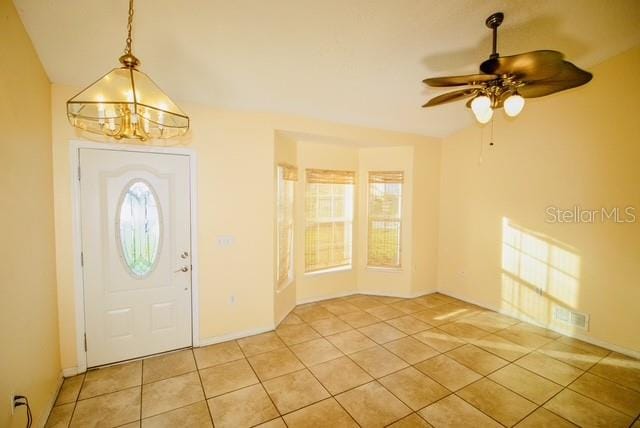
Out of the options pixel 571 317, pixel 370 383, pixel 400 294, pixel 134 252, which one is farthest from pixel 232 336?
pixel 571 317

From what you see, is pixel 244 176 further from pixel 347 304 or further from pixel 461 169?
pixel 461 169

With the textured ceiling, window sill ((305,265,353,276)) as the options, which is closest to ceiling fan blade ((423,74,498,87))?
the textured ceiling

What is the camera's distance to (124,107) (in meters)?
1.31

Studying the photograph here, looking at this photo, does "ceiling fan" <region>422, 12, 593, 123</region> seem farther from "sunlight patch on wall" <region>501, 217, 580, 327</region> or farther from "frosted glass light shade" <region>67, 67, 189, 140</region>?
"sunlight patch on wall" <region>501, 217, 580, 327</region>

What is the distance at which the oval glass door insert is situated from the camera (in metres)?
2.81

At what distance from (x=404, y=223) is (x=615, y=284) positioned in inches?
98.9

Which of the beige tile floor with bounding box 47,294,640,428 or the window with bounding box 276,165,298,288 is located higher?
the window with bounding box 276,165,298,288

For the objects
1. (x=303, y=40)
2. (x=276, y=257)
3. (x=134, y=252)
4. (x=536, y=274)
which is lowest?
(x=536, y=274)

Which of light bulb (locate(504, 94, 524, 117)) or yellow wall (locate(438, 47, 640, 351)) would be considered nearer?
light bulb (locate(504, 94, 524, 117))

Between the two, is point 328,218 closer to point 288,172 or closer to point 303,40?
point 288,172

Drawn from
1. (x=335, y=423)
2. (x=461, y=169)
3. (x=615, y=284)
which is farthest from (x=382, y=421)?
(x=461, y=169)

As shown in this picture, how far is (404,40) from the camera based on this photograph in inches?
94.3

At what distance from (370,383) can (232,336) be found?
167cm

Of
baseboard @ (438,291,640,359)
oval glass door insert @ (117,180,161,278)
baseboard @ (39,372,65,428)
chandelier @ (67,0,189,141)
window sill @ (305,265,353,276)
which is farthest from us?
window sill @ (305,265,353,276)
